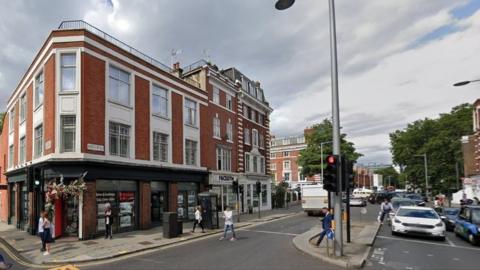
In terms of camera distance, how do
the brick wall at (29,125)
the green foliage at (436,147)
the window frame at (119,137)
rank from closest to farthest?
the window frame at (119,137) < the brick wall at (29,125) < the green foliage at (436,147)

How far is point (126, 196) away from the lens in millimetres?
20844

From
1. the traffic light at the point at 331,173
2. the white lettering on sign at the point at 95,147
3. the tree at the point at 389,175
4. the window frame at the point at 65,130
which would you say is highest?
the window frame at the point at 65,130

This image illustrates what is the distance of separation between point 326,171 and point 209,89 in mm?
20199

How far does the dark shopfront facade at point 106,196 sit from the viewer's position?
1777 centimetres

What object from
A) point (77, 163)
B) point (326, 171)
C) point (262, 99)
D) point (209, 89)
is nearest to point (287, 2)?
point (326, 171)

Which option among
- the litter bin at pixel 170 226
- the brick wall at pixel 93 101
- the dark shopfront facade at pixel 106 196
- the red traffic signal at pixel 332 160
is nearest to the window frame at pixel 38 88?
the brick wall at pixel 93 101

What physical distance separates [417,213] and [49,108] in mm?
19165

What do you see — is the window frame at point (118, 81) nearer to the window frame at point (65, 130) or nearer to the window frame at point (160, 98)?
the window frame at point (160, 98)

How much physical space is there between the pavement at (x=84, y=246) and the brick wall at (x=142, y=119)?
479 cm

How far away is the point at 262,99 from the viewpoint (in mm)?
43969

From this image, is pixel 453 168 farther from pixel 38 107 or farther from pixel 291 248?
pixel 38 107

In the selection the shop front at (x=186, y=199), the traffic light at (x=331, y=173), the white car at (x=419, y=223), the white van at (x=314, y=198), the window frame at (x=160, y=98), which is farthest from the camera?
the white van at (x=314, y=198)

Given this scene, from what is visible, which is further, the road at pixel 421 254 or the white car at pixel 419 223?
the white car at pixel 419 223

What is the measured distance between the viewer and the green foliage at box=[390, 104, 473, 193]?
2270 inches
